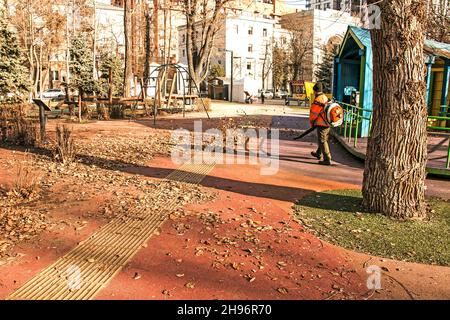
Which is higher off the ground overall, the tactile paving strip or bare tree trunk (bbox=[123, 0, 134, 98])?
bare tree trunk (bbox=[123, 0, 134, 98])

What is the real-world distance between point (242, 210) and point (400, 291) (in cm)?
275

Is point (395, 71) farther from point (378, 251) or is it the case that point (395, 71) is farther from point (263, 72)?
point (263, 72)

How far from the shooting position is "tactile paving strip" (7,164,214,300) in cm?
368

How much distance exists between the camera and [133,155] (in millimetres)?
10352

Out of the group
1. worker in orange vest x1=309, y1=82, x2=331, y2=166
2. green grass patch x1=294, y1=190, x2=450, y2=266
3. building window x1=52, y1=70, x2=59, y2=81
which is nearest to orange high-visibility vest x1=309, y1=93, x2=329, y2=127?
worker in orange vest x1=309, y1=82, x2=331, y2=166

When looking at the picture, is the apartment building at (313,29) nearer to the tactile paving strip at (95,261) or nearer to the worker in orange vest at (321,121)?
the worker in orange vest at (321,121)

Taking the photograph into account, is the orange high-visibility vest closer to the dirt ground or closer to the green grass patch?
the dirt ground

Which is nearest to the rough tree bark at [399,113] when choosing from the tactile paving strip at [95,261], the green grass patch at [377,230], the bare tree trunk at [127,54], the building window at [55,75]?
the green grass patch at [377,230]

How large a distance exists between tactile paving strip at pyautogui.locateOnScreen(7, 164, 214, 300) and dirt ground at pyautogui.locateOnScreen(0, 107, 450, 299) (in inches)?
4.4

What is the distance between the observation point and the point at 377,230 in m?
5.38

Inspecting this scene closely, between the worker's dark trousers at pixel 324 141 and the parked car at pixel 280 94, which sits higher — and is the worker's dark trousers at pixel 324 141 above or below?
below

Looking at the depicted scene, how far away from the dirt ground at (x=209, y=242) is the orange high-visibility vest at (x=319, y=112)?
169 centimetres

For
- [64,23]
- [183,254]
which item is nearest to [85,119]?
[183,254]

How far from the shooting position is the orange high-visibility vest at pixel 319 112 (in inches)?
385
